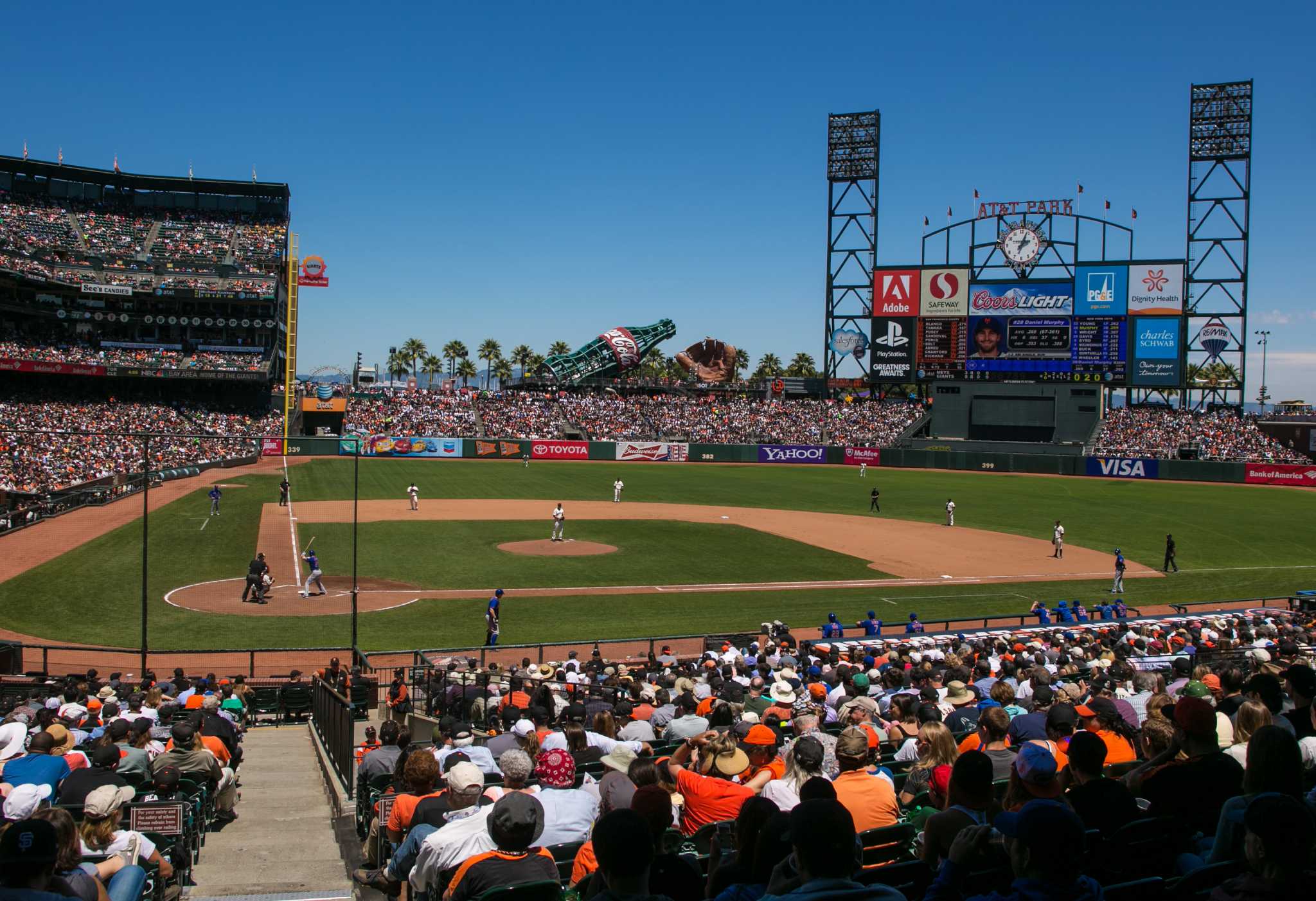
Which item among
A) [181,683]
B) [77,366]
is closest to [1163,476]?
[181,683]

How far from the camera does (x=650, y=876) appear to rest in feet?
14.4

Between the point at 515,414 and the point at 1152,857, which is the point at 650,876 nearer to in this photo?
the point at 1152,857

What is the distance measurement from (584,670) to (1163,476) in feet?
228

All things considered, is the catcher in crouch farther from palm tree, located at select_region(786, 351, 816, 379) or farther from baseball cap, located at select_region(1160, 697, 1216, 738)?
baseball cap, located at select_region(1160, 697, 1216, 738)

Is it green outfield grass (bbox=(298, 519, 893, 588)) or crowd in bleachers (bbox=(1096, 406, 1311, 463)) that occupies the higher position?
crowd in bleachers (bbox=(1096, 406, 1311, 463))

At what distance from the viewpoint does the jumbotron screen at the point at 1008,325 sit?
8088 centimetres

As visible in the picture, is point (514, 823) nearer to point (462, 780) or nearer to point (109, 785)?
point (462, 780)

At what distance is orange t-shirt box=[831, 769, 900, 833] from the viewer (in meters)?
5.95

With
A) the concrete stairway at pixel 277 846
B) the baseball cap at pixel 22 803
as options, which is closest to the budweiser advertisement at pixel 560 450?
the concrete stairway at pixel 277 846

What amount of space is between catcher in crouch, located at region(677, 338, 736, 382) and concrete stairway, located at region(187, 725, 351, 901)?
348 ft

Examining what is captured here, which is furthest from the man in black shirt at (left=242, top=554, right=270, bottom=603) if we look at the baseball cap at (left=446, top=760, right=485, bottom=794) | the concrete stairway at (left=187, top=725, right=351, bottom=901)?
the baseball cap at (left=446, top=760, right=485, bottom=794)

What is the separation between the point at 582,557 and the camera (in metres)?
35.8

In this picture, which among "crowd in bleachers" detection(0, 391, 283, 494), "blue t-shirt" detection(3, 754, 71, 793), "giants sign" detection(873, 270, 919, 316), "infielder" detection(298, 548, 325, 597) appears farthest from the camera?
"giants sign" detection(873, 270, 919, 316)

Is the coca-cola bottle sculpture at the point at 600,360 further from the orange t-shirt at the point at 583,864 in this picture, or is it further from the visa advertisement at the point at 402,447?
the orange t-shirt at the point at 583,864
